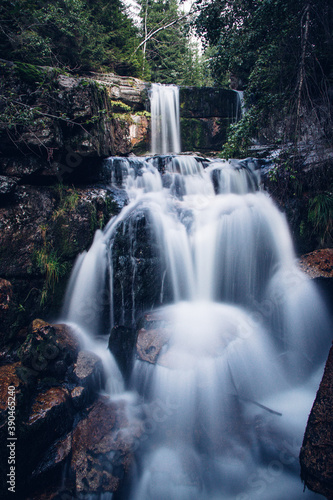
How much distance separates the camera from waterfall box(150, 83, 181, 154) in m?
11.8

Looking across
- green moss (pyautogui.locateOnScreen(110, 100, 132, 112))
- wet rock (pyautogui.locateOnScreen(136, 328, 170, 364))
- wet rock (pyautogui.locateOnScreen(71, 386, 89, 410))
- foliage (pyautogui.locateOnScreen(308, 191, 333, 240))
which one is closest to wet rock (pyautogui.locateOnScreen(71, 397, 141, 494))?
wet rock (pyautogui.locateOnScreen(71, 386, 89, 410))

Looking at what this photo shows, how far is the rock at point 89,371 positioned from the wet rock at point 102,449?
1.15 feet

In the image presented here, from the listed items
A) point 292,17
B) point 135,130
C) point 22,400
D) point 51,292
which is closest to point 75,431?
point 22,400

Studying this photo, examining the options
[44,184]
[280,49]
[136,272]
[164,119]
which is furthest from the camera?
[164,119]

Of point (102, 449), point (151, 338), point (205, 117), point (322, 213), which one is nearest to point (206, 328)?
point (151, 338)

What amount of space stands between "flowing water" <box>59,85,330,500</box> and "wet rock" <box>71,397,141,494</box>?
0.18 m

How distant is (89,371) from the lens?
3.64 m

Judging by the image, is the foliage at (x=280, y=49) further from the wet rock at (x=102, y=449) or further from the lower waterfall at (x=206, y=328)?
the wet rock at (x=102, y=449)

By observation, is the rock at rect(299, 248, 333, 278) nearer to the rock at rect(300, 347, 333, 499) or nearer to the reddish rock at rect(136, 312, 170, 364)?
the rock at rect(300, 347, 333, 499)

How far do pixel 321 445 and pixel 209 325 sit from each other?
6.61 feet

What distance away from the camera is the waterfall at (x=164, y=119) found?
11836 mm

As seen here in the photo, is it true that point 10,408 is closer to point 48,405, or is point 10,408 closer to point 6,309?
point 48,405

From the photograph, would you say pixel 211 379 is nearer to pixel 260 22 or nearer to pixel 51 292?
pixel 51 292


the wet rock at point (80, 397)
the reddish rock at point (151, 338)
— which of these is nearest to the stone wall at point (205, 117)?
the reddish rock at point (151, 338)
